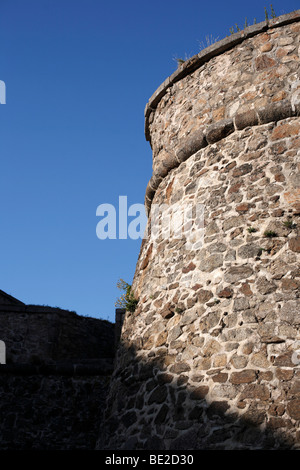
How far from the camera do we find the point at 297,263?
5145mm

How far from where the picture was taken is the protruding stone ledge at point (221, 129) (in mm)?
6048

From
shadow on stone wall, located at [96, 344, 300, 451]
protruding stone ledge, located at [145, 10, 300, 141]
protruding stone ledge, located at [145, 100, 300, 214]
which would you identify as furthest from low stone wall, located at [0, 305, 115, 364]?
protruding stone ledge, located at [145, 10, 300, 141]

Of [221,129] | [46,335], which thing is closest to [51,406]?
[46,335]

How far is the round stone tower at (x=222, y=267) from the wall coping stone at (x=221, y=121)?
2cm

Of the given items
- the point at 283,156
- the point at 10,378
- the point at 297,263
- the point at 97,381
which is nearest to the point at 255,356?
the point at 297,263

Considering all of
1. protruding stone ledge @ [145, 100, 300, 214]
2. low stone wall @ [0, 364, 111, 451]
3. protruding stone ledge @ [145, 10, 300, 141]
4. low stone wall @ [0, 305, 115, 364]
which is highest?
protruding stone ledge @ [145, 10, 300, 141]

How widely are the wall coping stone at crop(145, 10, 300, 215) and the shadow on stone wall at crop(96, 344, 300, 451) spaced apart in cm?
273

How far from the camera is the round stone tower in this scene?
4.65 meters

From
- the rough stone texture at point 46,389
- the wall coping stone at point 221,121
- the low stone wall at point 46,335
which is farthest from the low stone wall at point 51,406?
the wall coping stone at point 221,121

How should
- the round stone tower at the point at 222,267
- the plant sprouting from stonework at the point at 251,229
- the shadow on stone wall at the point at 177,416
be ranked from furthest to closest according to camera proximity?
the plant sprouting from stonework at the point at 251,229, the round stone tower at the point at 222,267, the shadow on stone wall at the point at 177,416

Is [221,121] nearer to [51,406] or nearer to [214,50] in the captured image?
[214,50]

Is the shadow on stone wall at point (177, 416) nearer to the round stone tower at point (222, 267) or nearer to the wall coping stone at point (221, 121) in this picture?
the round stone tower at point (222, 267)

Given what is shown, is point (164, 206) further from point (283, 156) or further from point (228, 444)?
point (228, 444)

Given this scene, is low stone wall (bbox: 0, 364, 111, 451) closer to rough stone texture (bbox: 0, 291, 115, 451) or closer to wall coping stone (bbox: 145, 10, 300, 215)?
rough stone texture (bbox: 0, 291, 115, 451)
